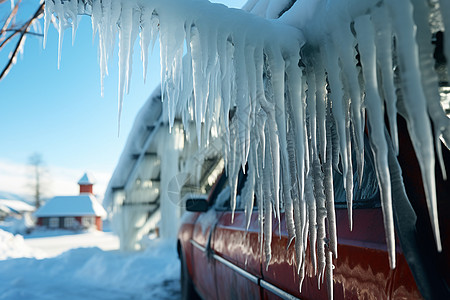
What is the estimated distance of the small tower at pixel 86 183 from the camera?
37188mm

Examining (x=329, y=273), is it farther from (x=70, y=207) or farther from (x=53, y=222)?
(x=70, y=207)

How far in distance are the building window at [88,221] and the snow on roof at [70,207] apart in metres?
0.51

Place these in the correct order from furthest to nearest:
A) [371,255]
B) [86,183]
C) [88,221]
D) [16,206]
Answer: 1. [16,206]
2. [86,183]
3. [88,221]
4. [371,255]

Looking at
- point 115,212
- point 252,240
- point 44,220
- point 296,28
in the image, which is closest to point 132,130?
point 115,212

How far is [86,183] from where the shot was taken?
123ft

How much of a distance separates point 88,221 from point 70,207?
2445mm

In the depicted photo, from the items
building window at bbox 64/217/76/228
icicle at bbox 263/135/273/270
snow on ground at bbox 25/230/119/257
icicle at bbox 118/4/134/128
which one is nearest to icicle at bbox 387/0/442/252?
icicle at bbox 263/135/273/270

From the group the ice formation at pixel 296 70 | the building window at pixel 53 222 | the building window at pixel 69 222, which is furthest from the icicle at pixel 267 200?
the building window at pixel 69 222

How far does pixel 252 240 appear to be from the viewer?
196 centimetres

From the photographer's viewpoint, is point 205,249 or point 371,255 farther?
point 205,249

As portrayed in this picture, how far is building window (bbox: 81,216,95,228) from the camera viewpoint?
3416cm

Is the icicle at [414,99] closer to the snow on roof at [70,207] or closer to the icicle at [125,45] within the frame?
the icicle at [125,45]

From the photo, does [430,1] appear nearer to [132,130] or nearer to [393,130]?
[393,130]

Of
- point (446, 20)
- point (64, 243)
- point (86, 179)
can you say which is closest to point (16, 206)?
point (86, 179)
